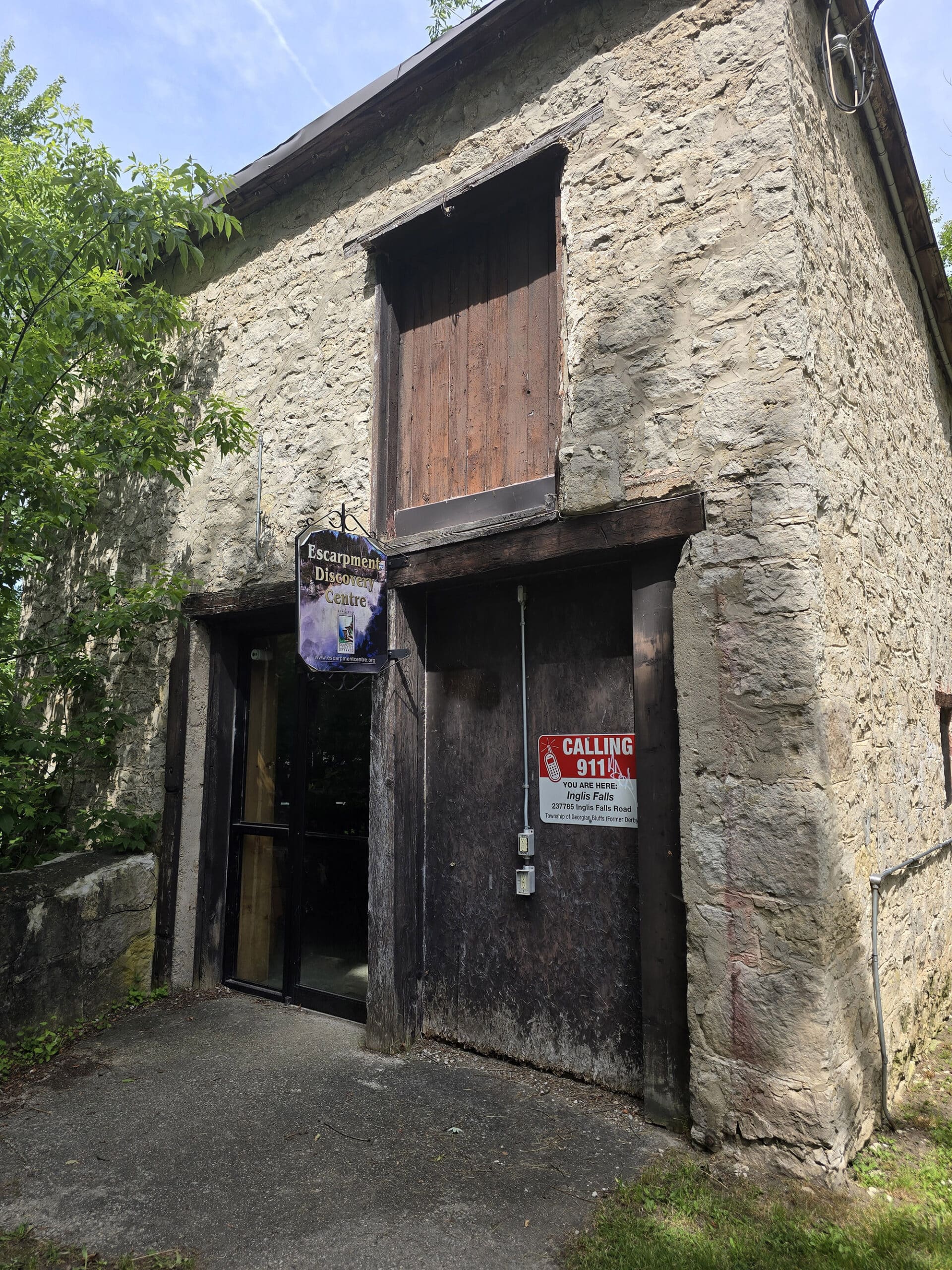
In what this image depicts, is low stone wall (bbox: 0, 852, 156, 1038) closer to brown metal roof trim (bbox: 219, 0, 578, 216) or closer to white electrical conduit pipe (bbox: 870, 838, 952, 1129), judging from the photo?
white electrical conduit pipe (bbox: 870, 838, 952, 1129)

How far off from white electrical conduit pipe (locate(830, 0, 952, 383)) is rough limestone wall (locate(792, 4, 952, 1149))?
0.07 m

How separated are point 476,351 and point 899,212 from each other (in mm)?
2852

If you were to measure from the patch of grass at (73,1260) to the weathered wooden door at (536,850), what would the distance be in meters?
1.71

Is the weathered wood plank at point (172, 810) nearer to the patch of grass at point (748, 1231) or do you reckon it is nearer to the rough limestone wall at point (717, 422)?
the rough limestone wall at point (717, 422)

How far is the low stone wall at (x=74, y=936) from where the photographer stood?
3982 millimetres

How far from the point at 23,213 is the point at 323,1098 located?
5.30 metres

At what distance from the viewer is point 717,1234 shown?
2.37m

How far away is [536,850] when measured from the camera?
3.66 metres

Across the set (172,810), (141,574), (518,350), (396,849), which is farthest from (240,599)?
(518,350)

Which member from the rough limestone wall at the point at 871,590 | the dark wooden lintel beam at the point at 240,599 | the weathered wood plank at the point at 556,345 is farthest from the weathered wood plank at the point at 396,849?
the rough limestone wall at the point at 871,590

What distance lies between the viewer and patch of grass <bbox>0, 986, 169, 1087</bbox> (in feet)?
12.3

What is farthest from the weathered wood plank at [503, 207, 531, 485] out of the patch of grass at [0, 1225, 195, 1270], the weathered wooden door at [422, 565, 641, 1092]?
the patch of grass at [0, 1225, 195, 1270]

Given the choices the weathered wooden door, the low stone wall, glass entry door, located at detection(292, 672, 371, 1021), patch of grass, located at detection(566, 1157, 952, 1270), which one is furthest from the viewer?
glass entry door, located at detection(292, 672, 371, 1021)

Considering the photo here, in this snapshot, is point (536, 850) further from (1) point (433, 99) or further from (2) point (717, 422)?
(1) point (433, 99)
